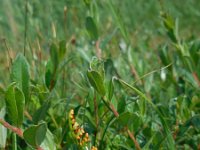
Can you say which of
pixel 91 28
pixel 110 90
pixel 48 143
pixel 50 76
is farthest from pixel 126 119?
pixel 91 28

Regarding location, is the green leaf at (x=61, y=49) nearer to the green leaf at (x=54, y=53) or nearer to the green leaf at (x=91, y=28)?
the green leaf at (x=54, y=53)

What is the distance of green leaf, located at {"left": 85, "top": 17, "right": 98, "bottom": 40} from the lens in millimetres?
1483

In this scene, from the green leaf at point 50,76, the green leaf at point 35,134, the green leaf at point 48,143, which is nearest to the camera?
the green leaf at point 35,134

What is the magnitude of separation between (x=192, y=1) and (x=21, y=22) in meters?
1.44

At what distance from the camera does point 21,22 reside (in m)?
4.16

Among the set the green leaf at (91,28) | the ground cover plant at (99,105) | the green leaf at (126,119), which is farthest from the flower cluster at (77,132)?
the green leaf at (91,28)

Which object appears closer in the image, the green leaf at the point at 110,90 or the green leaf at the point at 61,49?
the green leaf at the point at 110,90

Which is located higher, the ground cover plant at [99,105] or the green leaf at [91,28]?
the green leaf at [91,28]

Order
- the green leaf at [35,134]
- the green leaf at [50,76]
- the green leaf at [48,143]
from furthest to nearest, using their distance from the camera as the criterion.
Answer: the green leaf at [50,76], the green leaf at [48,143], the green leaf at [35,134]

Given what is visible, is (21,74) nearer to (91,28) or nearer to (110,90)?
(110,90)

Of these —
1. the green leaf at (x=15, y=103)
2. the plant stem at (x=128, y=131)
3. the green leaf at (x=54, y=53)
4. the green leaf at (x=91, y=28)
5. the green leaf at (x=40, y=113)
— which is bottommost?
the plant stem at (x=128, y=131)

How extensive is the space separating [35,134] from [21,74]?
0.62 ft

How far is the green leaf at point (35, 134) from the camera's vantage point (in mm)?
959

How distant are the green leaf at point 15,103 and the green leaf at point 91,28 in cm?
53
